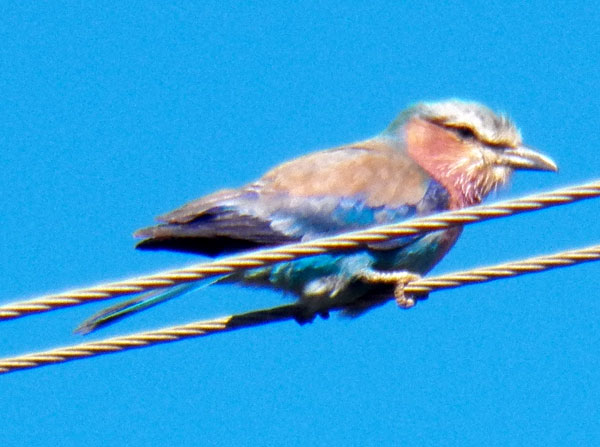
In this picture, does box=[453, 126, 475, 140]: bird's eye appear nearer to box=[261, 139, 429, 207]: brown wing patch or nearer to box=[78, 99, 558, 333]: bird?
box=[78, 99, 558, 333]: bird

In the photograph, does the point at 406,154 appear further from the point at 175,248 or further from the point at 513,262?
the point at 513,262

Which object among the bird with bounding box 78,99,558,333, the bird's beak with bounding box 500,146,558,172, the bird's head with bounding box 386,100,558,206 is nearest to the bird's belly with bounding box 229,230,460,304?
the bird with bounding box 78,99,558,333

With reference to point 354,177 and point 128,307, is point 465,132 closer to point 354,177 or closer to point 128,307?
point 354,177

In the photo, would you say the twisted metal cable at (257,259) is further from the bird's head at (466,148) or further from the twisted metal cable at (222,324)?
the bird's head at (466,148)

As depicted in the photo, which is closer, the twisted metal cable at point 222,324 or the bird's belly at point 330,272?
the twisted metal cable at point 222,324

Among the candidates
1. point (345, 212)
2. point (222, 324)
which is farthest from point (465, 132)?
point (222, 324)

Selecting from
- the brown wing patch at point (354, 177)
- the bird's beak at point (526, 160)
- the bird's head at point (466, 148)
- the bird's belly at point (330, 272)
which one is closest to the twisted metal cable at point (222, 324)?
the bird's belly at point (330, 272)
